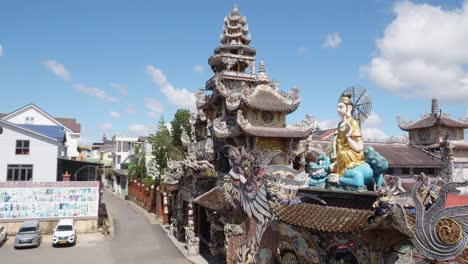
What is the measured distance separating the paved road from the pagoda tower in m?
7.44

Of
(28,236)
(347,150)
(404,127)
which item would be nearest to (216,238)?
(347,150)

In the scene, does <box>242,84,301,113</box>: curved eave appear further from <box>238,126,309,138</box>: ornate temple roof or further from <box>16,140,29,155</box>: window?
<box>16,140,29,155</box>: window

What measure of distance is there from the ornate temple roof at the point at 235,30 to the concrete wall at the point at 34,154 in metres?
18.1

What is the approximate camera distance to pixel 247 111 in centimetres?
2528

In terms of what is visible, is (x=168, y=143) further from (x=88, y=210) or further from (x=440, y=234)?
(x=440, y=234)

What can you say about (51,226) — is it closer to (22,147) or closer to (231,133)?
(22,147)

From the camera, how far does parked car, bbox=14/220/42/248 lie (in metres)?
24.6

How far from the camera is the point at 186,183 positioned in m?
26.1

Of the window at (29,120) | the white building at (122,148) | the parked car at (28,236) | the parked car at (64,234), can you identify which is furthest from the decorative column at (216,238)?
the white building at (122,148)

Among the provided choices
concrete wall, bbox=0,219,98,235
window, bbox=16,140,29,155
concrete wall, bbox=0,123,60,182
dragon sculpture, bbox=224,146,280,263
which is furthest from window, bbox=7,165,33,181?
dragon sculpture, bbox=224,146,280,263

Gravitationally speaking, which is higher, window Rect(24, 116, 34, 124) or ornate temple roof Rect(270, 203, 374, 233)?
window Rect(24, 116, 34, 124)

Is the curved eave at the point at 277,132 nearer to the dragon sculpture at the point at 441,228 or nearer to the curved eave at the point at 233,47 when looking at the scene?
the curved eave at the point at 233,47

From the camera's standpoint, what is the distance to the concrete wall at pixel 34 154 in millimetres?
32344

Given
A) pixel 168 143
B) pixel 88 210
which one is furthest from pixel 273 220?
pixel 168 143
